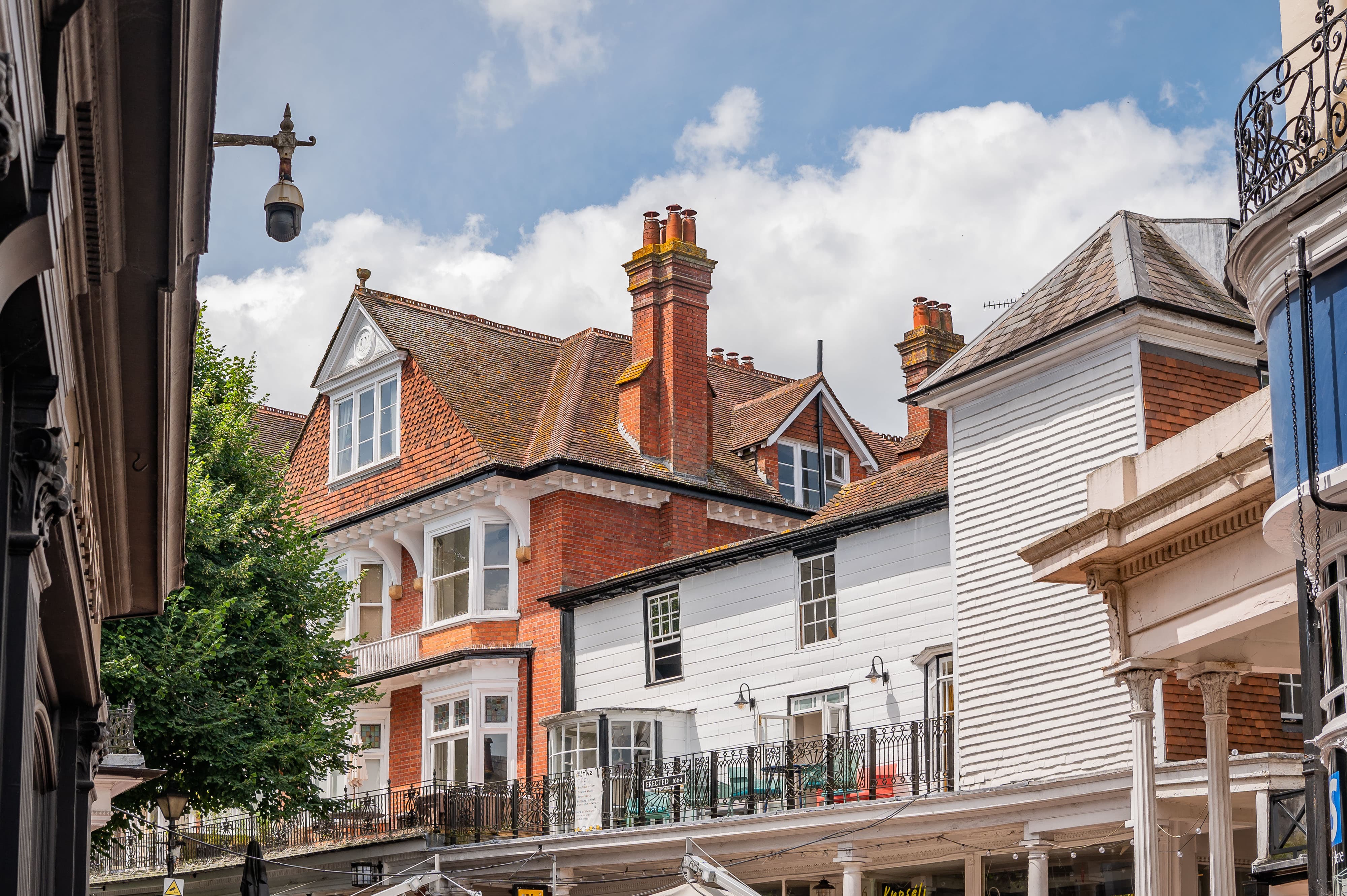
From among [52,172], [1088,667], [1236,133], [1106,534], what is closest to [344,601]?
[1088,667]

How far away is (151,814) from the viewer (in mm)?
35781

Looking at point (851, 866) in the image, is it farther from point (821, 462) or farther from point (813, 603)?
point (821, 462)

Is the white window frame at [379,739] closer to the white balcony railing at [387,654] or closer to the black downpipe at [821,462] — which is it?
the white balcony railing at [387,654]

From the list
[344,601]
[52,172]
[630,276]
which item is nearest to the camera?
[52,172]

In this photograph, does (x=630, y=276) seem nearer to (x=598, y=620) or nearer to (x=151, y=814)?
(x=598, y=620)

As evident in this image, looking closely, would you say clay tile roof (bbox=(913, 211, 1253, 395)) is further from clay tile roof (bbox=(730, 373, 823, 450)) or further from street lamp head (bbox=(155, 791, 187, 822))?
clay tile roof (bbox=(730, 373, 823, 450))

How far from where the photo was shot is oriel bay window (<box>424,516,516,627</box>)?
32.1m

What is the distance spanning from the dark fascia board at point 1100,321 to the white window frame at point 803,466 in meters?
13.1

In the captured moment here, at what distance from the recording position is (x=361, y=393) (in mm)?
36219

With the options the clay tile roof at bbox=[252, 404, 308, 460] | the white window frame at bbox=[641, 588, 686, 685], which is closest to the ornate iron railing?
the white window frame at bbox=[641, 588, 686, 685]

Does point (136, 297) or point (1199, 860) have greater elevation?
point (136, 297)

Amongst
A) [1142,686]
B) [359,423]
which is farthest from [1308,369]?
[359,423]

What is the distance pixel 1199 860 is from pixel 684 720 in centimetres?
1044

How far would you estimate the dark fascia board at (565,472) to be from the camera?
1237 inches
